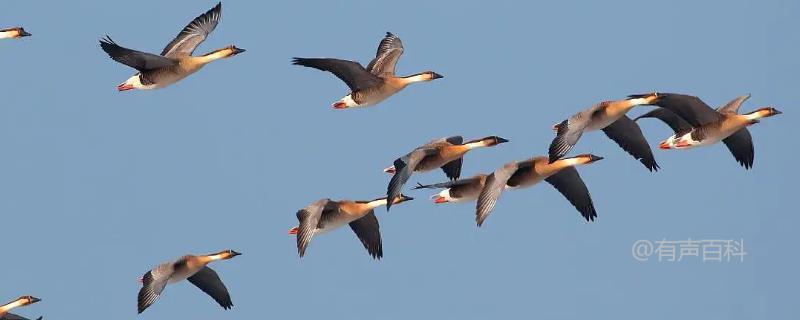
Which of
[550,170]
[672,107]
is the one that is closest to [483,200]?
[550,170]

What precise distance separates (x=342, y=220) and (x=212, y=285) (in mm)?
3003

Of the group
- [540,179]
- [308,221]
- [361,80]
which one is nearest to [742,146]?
[540,179]

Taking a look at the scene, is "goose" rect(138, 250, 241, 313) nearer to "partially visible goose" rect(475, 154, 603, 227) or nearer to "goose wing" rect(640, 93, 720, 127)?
"partially visible goose" rect(475, 154, 603, 227)

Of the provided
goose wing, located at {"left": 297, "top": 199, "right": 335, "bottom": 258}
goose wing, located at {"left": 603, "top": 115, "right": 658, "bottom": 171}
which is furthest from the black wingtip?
goose wing, located at {"left": 297, "top": 199, "right": 335, "bottom": 258}

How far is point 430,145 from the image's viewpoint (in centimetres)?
2709

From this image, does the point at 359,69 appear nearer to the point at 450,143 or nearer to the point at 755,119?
the point at 450,143

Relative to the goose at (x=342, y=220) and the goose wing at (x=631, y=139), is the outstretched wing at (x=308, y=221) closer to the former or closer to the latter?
the goose at (x=342, y=220)

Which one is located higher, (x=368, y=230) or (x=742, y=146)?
(x=742, y=146)

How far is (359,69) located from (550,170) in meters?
3.22

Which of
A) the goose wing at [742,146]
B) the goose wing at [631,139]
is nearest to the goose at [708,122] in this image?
the goose wing at [742,146]

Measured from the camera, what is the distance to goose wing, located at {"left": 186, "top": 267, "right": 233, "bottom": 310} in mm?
28531

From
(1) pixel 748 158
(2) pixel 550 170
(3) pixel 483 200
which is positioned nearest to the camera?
(3) pixel 483 200

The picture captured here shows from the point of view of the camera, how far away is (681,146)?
2764 cm

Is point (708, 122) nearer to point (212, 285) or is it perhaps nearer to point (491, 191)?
point (491, 191)
